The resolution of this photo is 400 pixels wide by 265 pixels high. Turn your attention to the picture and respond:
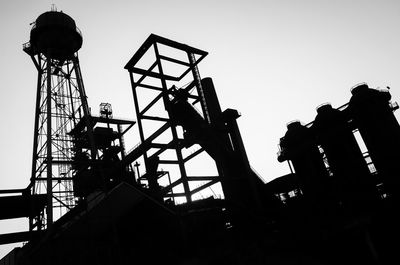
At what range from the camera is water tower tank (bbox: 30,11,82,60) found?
21031 millimetres

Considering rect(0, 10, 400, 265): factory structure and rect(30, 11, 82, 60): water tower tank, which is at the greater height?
rect(30, 11, 82, 60): water tower tank

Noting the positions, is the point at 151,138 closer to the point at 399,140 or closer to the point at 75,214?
the point at 75,214

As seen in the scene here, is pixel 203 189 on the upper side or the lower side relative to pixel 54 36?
lower

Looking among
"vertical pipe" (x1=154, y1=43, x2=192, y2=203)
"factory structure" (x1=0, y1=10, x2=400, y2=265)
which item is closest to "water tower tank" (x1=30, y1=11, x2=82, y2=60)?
"factory structure" (x1=0, y1=10, x2=400, y2=265)

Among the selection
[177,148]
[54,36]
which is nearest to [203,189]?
[177,148]

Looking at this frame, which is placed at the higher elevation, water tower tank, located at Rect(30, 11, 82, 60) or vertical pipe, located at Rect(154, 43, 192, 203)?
water tower tank, located at Rect(30, 11, 82, 60)

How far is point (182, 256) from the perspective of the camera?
12.8 m

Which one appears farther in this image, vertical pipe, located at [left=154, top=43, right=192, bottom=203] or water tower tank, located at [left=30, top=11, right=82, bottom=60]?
water tower tank, located at [left=30, top=11, right=82, bottom=60]

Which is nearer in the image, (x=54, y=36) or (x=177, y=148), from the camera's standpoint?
(x=177, y=148)

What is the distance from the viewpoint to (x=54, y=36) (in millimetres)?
21156

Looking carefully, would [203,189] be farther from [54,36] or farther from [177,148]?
[54,36]

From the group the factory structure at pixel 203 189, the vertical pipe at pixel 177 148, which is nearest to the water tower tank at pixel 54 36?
the factory structure at pixel 203 189

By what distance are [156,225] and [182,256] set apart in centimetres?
190

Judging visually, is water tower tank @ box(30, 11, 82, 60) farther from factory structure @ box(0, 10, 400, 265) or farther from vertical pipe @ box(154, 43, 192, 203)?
vertical pipe @ box(154, 43, 192, 203)
